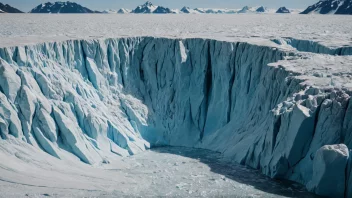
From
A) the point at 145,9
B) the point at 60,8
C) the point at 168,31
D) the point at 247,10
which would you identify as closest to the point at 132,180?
the point at 168,31

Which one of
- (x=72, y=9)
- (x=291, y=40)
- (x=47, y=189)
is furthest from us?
(x=72, y=9)

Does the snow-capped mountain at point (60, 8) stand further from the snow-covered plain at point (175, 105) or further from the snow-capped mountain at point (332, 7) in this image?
the snow-covered plain at point (175, 105)

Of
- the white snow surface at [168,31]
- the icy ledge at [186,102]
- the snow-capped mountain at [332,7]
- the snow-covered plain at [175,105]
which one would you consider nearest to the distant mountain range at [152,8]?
the snow-capped mountain at [332,7]

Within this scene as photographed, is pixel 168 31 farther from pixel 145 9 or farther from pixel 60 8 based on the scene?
pixel 145 9

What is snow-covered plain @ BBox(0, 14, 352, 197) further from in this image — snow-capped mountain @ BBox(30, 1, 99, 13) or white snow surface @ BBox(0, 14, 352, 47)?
snow-capped mountain @ BBox(30, 1, 99, 13)

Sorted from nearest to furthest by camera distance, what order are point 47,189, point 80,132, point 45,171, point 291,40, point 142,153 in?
point 47,189 → point 45,171 → point 80,132 → point 142,153 → point 291,40

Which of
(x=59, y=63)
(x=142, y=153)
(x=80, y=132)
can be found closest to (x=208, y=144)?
(x=142, y=153)

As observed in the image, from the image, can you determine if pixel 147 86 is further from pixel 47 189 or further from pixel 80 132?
pixel 47 189
